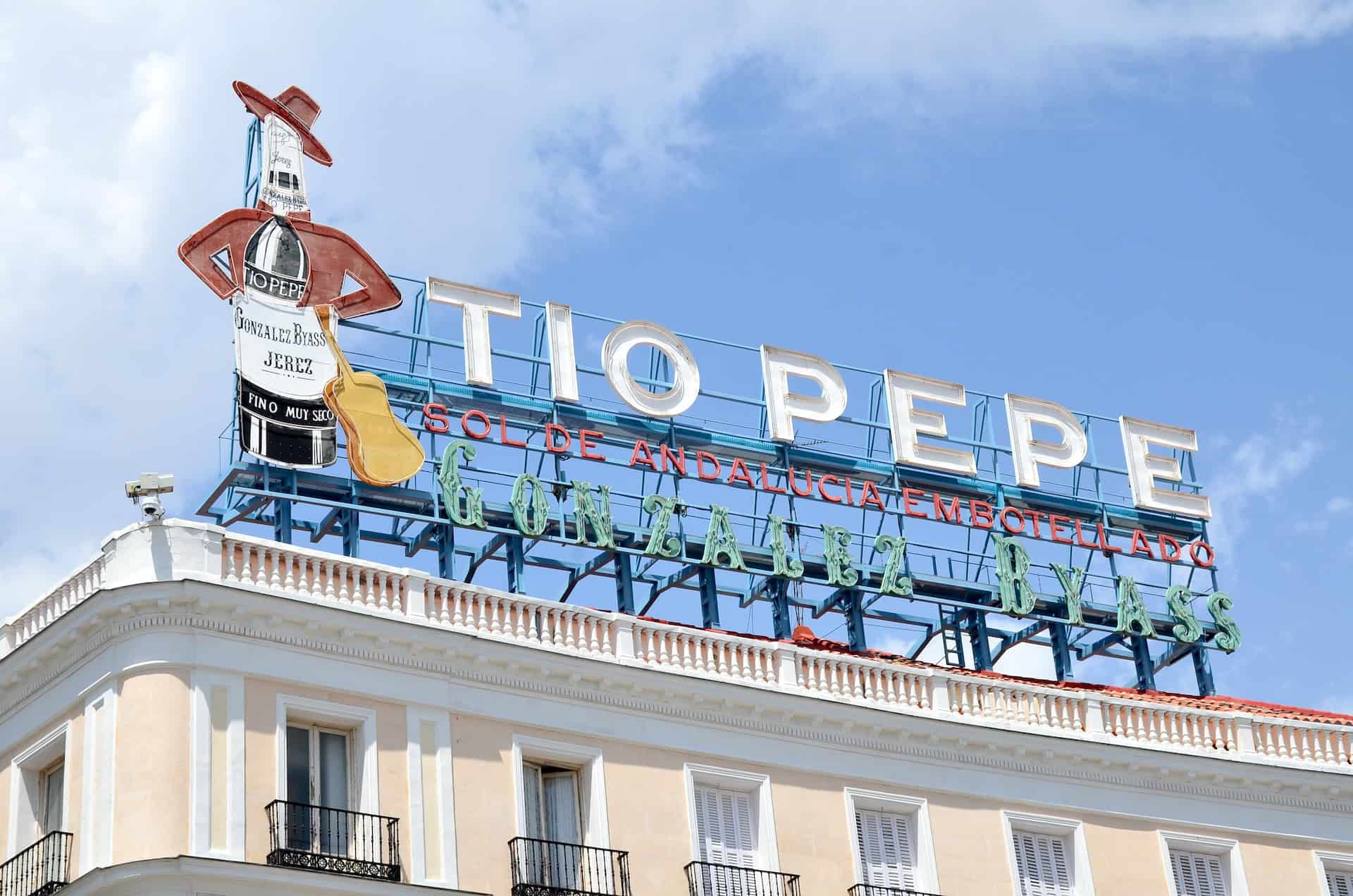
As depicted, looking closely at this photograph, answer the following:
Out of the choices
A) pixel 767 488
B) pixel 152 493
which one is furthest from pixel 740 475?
pixel 152 493

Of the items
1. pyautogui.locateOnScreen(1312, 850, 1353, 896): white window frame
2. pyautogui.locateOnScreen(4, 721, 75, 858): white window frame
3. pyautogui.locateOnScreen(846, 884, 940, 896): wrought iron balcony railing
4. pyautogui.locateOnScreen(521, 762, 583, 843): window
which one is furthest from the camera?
pyautogui.locateOnScreen(1312, 850, 1353, 896): white window frame

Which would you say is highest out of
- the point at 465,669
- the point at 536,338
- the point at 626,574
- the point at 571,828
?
the point at 536,338

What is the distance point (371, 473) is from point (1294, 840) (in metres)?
20.3

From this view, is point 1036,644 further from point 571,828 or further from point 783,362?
point 571,828

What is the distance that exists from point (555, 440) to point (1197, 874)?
17.2 metres

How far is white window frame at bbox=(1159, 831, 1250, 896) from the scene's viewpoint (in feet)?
150

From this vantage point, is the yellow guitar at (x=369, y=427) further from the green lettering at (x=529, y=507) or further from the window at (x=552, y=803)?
the window at (x=552, y=803)

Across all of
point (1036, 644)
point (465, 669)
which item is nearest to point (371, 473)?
point (465, 669)

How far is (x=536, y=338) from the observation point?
5581 centimetres

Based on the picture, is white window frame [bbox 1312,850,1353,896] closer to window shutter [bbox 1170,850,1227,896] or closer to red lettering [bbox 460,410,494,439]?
window shutter [bbox 1170,850,1227,896]

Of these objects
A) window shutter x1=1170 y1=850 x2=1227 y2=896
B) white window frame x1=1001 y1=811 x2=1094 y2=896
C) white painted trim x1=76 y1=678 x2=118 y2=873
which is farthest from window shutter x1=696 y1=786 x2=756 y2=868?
white painted trim x1=76 y1=678 x2=118 y2=873

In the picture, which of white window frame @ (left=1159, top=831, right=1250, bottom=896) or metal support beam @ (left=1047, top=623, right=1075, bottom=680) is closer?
white window frame @ (left=1159, top=831, right=1250, bottom=896)

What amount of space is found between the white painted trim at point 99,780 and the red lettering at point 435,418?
48.7 feet

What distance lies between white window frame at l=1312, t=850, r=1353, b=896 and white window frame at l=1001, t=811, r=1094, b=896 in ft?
17.7
